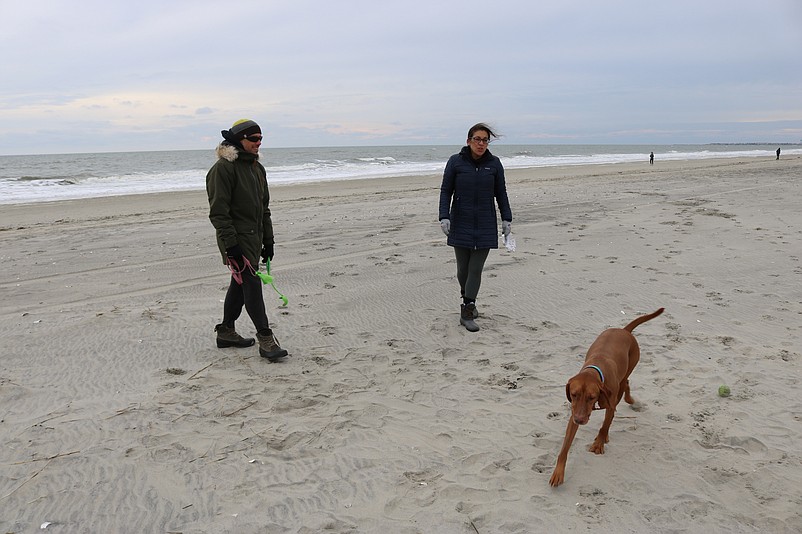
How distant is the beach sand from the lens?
2.85 m

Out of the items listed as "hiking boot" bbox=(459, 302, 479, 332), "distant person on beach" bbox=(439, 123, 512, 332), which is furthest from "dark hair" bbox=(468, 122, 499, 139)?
"hiking boot" bbox=(459, 302, 479, 332)

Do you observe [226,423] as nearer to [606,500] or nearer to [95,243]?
[606,500]

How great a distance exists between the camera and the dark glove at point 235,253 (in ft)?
14.6

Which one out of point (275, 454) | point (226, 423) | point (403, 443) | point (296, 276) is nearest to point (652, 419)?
point (403, 443)

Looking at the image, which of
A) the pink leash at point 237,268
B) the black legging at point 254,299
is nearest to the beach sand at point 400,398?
the black legging at point 254,299

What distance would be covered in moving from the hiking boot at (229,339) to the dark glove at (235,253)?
72cm

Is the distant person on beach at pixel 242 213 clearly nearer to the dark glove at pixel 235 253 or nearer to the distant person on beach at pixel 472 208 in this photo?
the dark glove at pixel 235 253

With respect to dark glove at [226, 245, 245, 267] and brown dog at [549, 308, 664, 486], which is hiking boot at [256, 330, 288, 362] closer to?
dark glove at [226, 245, 245, 267]

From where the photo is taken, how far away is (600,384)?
279 cm

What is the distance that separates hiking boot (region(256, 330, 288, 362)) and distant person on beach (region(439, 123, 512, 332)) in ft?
5.70

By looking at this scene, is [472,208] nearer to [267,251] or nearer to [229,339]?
[267,251]

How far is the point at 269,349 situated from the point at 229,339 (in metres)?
0.51

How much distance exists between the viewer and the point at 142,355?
190 inches

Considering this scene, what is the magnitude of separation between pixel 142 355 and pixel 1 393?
1.01 metres
